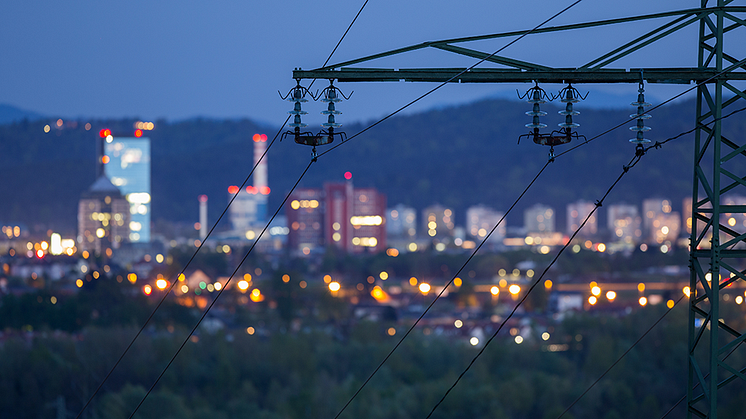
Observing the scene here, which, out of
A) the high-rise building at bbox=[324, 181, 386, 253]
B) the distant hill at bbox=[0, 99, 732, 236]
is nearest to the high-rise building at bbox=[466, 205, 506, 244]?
the distant hill at bbox=[0, 99, 732, 236]

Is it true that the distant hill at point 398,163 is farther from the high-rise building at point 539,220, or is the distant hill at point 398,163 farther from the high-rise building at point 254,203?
the high-rise building at point 254,203

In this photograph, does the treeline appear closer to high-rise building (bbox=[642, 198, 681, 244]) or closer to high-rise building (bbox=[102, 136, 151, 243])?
high-rise building (bbox=[642, 198, 681, 244])

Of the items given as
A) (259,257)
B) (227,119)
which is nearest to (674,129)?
(259,257)

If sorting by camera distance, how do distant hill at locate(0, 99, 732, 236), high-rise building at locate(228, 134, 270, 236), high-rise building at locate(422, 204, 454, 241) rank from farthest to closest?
high-rise building at locate(228, 134, 270, 236) → high-rise building at locate(422, 204, 454, 241) → distant hill at locate(0, 99, 732, 236)

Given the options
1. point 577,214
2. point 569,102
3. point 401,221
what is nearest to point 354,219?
A: point 401,221

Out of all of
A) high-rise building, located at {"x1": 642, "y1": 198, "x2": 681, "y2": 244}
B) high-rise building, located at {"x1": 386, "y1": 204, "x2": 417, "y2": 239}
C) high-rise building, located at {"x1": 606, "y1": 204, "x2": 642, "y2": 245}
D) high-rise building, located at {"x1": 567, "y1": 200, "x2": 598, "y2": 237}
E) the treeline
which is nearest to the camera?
the treeline

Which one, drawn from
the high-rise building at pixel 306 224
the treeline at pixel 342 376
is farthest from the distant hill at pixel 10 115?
the treeline at pixel 342 376

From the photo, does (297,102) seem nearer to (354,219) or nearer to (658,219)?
(354,219)

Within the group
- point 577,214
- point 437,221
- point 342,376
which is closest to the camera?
point 342,376
